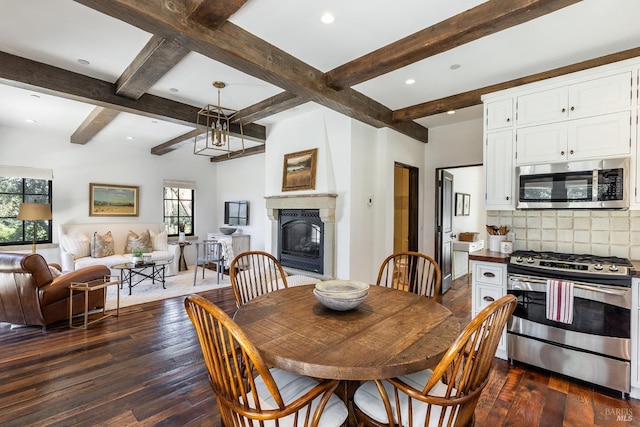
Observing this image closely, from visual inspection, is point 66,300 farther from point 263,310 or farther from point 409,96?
point 409,96

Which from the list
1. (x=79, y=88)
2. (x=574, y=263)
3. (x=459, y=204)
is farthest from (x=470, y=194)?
(x=79, y=88)

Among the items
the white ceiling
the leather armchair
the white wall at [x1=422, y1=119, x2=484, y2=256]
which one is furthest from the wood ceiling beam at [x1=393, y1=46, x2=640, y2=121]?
the leather armchair

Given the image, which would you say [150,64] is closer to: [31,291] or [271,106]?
[271,106]

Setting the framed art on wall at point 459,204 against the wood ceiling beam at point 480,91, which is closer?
the wood ceiling beam at point 480,91

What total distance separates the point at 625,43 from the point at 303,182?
359 cm

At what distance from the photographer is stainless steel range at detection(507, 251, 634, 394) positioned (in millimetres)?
2275

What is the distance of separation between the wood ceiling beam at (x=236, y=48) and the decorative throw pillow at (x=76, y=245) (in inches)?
205

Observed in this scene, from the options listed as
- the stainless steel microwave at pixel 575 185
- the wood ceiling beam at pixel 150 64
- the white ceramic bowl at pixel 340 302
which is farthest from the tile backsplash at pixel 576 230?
the wood ceiling beam at pixel 150 64

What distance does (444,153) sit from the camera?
16.2ft

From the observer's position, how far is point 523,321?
8.73ft

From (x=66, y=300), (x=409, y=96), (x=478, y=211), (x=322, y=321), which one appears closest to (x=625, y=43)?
(x=409, y=96)

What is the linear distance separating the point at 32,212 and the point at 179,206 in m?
2.91

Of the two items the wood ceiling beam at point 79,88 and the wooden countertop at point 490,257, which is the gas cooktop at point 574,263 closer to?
the wooden countertop at point 490,257

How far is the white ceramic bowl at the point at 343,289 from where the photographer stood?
1691 millimetres
